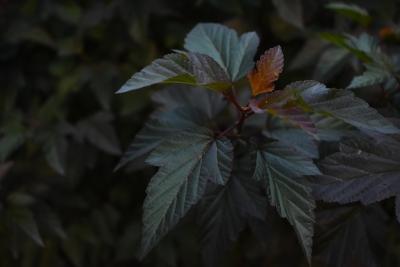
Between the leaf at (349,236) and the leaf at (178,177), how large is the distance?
0.73 ft

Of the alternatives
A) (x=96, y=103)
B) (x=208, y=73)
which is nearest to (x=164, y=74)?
(x=208, y=73)

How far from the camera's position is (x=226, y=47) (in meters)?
0.87

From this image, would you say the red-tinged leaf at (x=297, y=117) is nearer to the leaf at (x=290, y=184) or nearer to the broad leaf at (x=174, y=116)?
the leaf at (x=290, y=184)

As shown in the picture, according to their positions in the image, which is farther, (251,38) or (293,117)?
(251,38)

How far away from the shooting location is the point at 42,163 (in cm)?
149

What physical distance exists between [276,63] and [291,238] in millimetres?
726

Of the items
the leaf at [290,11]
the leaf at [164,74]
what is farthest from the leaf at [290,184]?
the leaf at [290,11]

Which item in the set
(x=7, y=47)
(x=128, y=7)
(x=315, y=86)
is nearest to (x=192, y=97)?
(x=315, y=86)

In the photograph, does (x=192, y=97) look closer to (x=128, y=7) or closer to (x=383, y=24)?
(x=128, y=7)

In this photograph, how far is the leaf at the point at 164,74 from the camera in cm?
67

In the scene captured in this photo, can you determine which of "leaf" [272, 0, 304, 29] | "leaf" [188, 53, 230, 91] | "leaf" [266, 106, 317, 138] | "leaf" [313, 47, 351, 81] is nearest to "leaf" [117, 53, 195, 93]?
"leaf" [188, 53, 230, 91]

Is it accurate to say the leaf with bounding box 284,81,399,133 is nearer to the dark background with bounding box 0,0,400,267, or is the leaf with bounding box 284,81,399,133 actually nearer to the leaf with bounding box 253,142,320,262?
the leaf with bounding box 253,142,320,262

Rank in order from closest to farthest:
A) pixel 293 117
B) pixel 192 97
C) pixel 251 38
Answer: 1. pixel 293 117
2. pixel 251 38
3. pixel 192 97

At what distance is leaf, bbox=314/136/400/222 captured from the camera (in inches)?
29.3
